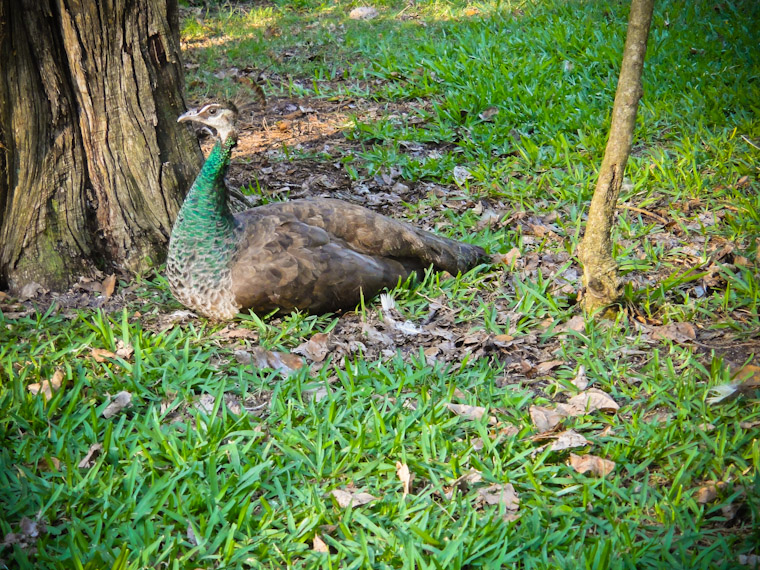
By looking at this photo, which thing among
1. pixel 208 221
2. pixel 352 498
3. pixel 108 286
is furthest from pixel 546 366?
pixel 108 286

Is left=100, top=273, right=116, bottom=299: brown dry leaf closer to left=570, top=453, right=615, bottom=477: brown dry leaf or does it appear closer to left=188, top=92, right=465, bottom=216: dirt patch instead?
left=188, top=92, right=465, bottom=216: dirt patch

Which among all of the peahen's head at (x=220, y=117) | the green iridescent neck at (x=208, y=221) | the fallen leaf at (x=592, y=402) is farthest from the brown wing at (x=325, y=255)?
the fallen leaf at (x=592, y=402)

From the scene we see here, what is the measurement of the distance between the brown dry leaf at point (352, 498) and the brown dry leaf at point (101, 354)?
4.73ft

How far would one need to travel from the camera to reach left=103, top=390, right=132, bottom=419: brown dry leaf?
3246mm

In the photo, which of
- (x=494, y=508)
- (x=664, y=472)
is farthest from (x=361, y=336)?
(x=664, y=472)

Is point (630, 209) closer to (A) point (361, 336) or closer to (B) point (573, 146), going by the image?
(B) point (573, 146)

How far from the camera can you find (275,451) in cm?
309

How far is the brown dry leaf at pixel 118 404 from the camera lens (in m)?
3.25

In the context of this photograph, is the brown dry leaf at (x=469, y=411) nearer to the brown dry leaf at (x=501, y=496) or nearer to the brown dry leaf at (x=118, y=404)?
the brown dry leaf at (x=501, y=496)

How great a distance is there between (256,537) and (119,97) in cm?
273

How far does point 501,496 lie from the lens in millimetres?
2797

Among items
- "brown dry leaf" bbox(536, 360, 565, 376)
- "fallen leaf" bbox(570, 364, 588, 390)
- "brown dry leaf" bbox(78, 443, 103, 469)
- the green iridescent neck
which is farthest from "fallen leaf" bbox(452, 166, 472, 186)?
"brown dry leaf" bbox(78, 443, 103, 469)

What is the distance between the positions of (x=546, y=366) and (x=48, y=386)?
2.40 meters

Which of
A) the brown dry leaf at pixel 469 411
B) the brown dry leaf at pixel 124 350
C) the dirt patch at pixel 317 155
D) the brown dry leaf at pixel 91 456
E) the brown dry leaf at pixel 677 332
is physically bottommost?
the brown dry leaf at pixel 469 411
